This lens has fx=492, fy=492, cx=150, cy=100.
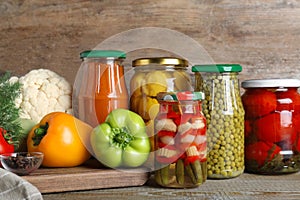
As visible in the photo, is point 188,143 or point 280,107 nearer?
point 188,143

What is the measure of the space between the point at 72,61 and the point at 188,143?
1.99 feet

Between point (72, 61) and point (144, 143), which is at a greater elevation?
point (72, 61)

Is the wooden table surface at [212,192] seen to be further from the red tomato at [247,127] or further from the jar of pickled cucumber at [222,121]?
the red tomato at [247,127]

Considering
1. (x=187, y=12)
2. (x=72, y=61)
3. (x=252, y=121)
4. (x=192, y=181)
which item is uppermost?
(x=187, y=12)

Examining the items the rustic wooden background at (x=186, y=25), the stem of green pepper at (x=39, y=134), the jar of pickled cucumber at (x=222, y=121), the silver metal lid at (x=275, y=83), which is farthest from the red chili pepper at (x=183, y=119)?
the rustic wooden background at (x=186, y=25)

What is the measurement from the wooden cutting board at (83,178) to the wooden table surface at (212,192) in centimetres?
1

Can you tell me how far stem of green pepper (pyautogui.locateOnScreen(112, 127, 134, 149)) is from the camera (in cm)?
112

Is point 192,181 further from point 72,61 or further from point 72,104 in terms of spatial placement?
point 72,61

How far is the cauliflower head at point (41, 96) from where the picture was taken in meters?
1.35

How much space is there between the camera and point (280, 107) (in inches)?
47.1

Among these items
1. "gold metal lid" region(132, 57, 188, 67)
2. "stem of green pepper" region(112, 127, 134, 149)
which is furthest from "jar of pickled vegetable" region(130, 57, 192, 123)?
"stem of green pepper" region(112, 127, 134, 149)

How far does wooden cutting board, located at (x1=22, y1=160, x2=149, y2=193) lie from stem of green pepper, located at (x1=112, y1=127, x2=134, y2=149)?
6 cm

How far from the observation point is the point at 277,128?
119 cm

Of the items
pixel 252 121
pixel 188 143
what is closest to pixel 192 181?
pixel 188 143
